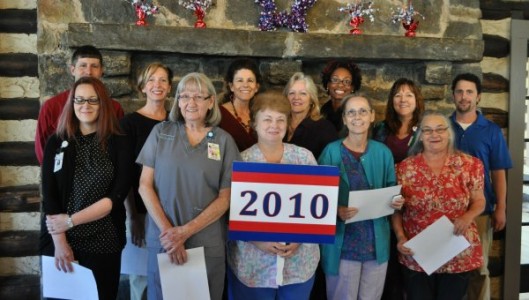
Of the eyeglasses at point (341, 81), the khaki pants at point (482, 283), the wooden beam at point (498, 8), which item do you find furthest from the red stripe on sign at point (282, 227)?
the wooden beam at point (498, 8)

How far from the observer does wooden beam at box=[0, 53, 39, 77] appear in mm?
3344

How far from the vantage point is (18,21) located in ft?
10.9

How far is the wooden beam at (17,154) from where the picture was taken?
11.1ft

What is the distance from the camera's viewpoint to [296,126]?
2.73 meters

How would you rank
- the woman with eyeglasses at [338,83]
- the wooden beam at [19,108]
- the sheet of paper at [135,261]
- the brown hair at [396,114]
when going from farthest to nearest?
the wooden beam at [19,108] → the woman with eyeglasses at [338,83] → the brown hair at [396,114] → the sheet of paper at [135,261]

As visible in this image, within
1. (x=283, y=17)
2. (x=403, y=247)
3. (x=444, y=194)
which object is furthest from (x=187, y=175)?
(x=283, y=17)

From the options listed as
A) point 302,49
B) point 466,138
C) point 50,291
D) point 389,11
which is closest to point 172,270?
point 50,291

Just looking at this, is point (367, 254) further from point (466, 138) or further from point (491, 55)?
point (491, 55)

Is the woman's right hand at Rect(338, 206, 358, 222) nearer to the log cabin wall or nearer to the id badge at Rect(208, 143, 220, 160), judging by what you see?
the id badge at Rect(208, 143, 220, 160)

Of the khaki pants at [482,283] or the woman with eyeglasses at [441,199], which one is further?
the khaki pants at [482,283]

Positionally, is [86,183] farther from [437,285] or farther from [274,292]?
[437,285]

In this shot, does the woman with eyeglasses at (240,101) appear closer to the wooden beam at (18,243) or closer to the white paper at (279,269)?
the white paper at (279,269)

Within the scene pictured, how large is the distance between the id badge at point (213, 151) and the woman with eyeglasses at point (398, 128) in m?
1.21

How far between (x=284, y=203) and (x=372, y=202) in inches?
21.0
